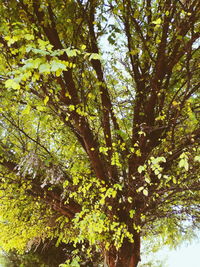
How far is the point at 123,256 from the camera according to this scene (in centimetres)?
480

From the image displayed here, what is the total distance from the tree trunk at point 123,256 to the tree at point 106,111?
0.06ft

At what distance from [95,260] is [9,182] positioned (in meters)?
6.73

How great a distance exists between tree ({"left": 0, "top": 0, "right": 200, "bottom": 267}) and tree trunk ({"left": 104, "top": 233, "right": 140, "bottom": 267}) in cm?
2

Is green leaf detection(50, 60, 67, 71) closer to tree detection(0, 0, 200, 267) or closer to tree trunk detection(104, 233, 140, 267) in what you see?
tree detection(0, 0, 200, 267)

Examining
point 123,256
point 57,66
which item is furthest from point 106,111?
point 123,256

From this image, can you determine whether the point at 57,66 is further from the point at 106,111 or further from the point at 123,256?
the point at 123,256

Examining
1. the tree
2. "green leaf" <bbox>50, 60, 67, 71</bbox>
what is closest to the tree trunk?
the tree

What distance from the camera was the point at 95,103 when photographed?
5293 mm

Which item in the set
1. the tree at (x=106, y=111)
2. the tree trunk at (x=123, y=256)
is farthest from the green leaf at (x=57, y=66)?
the tree trunk at (x=123, y=256)

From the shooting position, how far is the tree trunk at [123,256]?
4.77 m

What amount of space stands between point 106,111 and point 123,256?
2.97m

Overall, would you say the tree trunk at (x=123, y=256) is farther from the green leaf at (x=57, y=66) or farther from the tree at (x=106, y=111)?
the green leaf at (x=57, y=66)

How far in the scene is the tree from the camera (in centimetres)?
381

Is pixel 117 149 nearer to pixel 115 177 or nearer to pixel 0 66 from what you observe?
pixel 115 177
